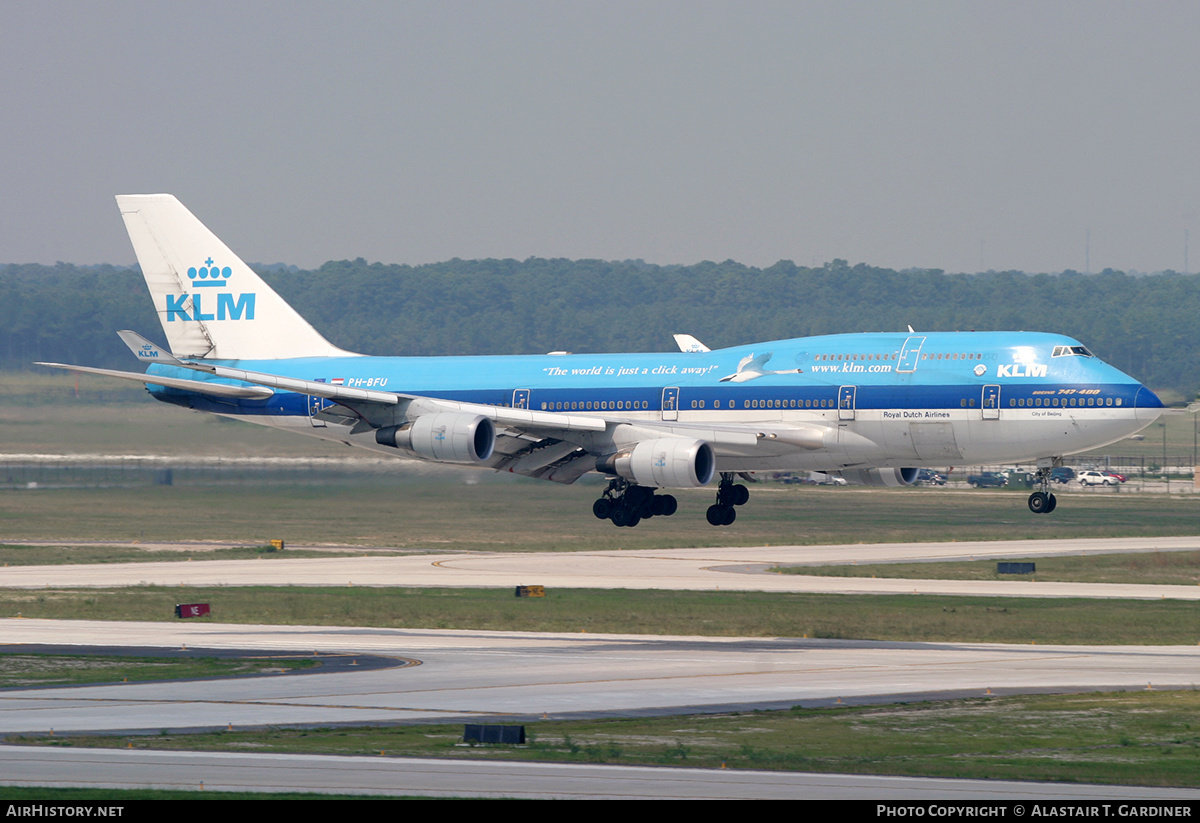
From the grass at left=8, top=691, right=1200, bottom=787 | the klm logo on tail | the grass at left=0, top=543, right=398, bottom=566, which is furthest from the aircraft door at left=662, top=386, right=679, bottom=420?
the grass at left=0, top=543, right=398, bottom=566

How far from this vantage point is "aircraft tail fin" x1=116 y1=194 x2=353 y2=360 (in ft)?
247

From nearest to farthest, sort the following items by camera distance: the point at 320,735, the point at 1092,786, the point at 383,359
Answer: the point at 1092,786 → the point at 320,735 → the point at 383,359

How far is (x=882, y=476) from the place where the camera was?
→ 222 ft

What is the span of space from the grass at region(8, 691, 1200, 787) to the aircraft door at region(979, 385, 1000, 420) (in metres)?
15.3

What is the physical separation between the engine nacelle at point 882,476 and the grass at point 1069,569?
2771 cm

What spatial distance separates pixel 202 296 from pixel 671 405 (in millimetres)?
23971

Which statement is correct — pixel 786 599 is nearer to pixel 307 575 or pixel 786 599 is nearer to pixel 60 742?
pixel 307 575

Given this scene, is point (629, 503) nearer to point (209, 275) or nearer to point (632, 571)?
point (209, 275)

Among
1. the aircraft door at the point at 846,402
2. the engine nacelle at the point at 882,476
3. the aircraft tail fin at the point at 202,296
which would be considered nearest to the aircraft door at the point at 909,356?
the aircraft door at the point at 846,402

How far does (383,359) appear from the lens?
242ft

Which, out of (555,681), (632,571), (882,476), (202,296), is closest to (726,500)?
(882,476)

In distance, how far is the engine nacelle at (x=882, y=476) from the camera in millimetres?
Answer: 66875

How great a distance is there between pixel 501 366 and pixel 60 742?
33.5 m

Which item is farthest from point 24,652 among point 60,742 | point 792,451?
point 792,451
